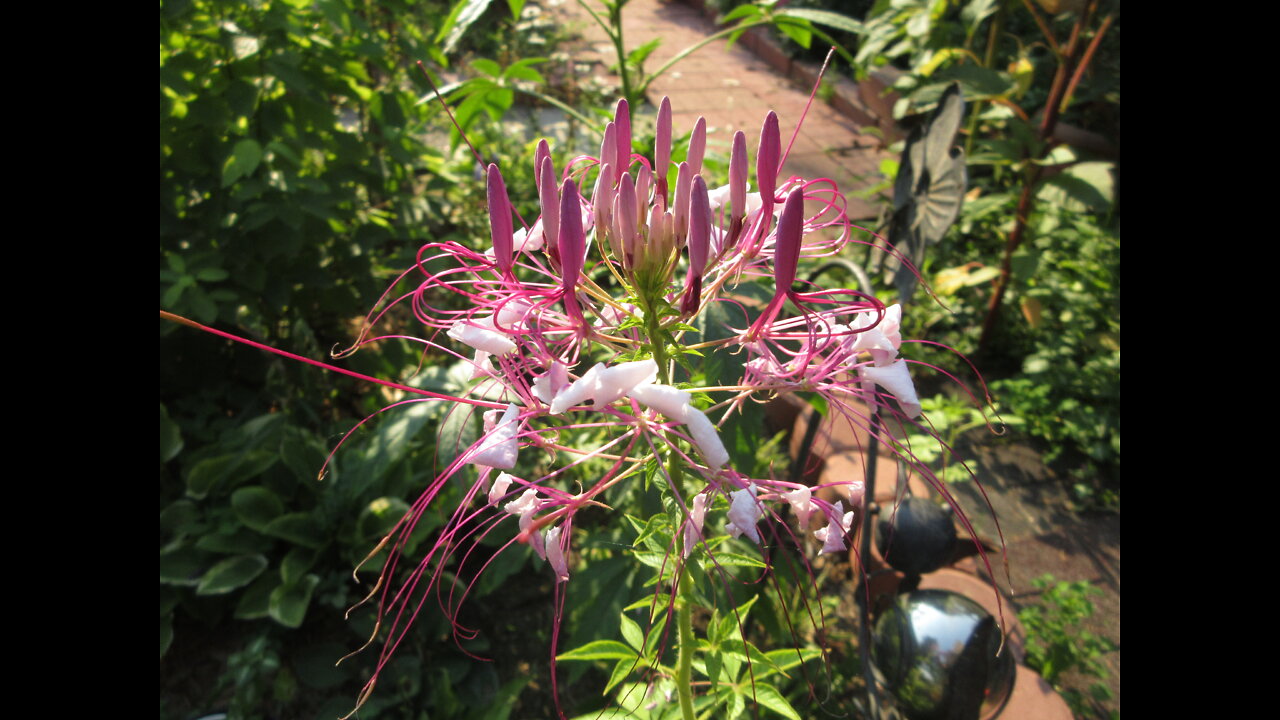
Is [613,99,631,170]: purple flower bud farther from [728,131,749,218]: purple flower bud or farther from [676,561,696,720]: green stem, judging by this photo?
[676,561,696,720]: green stem

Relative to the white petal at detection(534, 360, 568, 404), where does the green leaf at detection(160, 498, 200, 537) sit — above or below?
below

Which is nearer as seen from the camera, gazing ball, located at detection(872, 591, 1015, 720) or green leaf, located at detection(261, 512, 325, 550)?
gazing ball, located at detection(872, 591, 1015, 720)

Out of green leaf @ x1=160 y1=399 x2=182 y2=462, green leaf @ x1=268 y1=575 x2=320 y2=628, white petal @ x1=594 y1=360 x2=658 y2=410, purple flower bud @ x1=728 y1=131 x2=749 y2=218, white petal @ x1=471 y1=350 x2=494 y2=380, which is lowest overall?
green leaf @ x1=268 y1=575 x2=320 y2=628

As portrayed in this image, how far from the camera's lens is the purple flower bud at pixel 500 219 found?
763mm

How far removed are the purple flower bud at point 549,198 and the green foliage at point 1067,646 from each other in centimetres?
191

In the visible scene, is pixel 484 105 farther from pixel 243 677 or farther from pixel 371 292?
pixel 243 677

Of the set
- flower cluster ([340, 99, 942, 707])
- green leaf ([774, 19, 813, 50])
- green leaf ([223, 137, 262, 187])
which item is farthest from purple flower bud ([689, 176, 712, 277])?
green leaf ([223, 137, 262, 187])

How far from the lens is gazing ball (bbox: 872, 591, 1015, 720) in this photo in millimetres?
1290

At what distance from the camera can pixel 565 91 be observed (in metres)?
5.28

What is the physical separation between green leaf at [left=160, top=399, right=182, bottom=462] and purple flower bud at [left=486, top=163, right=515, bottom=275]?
1.87 m

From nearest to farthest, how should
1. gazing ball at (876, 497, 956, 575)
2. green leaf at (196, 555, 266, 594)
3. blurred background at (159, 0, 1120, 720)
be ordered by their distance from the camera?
1. gazing ball at (876, 497, 956, 575)
2. blurred background at (159, 0, 1120, 720)
3. green leaf at (196, 555, 266, 594)

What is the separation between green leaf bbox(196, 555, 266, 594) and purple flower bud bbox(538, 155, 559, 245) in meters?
1.81

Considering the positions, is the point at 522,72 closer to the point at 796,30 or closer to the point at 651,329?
the point at 796,30

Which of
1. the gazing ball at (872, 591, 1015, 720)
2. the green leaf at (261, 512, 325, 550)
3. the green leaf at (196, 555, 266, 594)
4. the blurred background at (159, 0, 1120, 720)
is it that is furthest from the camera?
the green leaf at (261, 512, 325, 550)
